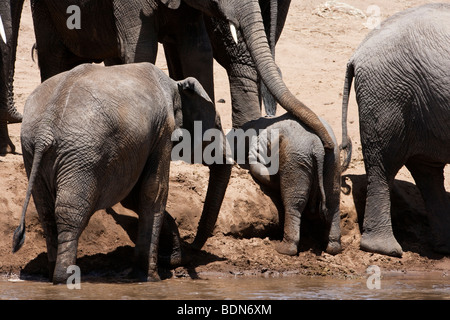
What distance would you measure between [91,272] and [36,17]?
8.08 feet

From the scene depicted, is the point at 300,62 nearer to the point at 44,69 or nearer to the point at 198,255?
the point at 44,69

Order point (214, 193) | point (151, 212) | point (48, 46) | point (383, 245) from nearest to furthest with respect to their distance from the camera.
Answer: point (151, 212), point (214, 193), point (383, 245), point (48, 46)

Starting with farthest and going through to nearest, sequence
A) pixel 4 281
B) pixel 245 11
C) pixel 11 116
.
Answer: pixel 11 116, pixel 245 11, pixel 4 281

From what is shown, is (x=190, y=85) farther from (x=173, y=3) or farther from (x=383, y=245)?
(x=383, y=245)

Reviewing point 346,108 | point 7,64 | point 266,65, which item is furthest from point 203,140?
point 7,64

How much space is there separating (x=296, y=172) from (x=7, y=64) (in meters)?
2.36

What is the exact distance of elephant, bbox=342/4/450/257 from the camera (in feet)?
24.0

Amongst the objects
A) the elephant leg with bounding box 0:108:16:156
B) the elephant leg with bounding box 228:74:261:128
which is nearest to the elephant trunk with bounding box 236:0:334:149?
the elephant leg with bounding box 228:74:261:128

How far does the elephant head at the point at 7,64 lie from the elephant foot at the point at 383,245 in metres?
2.80

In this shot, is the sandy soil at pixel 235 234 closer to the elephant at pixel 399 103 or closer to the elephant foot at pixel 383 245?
the elephant foot at pixel 383 245

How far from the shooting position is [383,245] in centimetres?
753

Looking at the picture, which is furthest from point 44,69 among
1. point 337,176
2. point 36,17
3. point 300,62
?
point 300,62

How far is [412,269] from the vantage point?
7418 mm

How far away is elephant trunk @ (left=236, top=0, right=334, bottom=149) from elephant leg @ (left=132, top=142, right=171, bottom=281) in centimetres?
105
